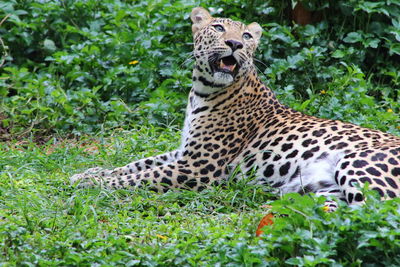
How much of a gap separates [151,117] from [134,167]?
1856 mm

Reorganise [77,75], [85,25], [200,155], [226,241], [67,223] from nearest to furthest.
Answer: [226,241], [67,223], [200,155], [77,75], [85,25]

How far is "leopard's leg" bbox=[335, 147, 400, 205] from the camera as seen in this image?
6.00 m

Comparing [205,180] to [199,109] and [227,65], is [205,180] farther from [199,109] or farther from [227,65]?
[227,65]

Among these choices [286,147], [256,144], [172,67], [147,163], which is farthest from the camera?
[172,67]

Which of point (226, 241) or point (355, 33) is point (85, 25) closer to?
point (355, 33)

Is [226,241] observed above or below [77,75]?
above

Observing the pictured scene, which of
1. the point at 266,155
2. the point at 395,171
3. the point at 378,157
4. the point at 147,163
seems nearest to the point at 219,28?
the point at 266,155

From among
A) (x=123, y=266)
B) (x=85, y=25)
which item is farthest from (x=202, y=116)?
(x=85, y=25)

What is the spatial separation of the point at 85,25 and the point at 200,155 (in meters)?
5.30

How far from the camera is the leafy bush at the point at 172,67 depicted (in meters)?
9.54

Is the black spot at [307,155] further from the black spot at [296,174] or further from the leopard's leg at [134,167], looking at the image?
the leopard's leg at [134,167]

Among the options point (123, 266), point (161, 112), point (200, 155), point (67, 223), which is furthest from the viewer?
point (161, 112)

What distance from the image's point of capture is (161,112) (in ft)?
31.4

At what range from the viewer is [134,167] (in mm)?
7859
